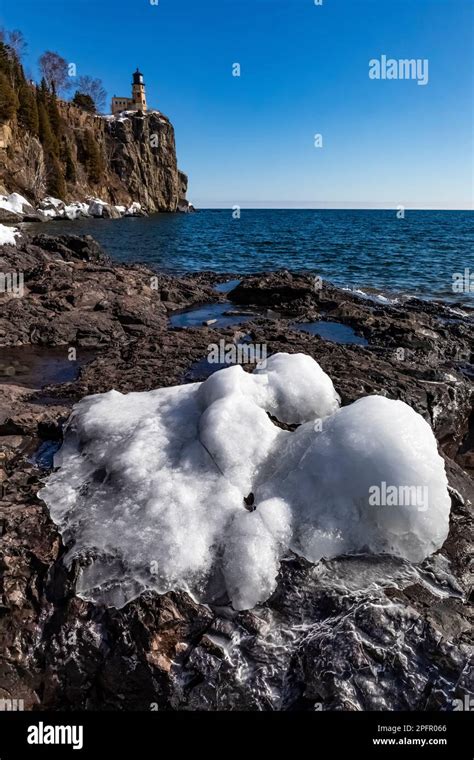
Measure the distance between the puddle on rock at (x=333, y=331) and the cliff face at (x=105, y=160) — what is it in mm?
54383

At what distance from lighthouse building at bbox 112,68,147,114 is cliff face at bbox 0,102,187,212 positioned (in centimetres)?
773

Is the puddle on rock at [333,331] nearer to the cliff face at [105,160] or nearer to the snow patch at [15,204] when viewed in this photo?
the snow patch at [15,204]

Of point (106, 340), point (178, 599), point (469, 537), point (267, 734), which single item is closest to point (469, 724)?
point (267, 734)

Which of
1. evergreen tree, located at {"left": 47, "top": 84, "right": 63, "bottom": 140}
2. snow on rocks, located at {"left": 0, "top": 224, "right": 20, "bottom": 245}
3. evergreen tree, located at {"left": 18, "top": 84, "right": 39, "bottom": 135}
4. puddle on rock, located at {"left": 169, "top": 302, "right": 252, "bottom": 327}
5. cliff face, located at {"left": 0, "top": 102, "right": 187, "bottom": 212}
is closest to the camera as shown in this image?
puddle on rock, located at {"left": 169, "top": 302, "right": 252, "bottom": 327}

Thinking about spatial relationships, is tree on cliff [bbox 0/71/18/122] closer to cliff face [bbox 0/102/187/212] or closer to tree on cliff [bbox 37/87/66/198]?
cliff face [bbox 0/102/187/212]

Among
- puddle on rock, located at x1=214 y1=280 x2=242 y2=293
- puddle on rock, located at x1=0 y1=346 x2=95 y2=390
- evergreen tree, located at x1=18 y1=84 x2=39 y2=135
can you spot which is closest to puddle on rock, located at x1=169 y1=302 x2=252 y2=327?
puddle on rock, located at x1=214 y1=280 x2=242 y2=293

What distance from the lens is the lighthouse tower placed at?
362ft

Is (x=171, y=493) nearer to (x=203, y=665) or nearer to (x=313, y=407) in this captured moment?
(x=203, y=665)

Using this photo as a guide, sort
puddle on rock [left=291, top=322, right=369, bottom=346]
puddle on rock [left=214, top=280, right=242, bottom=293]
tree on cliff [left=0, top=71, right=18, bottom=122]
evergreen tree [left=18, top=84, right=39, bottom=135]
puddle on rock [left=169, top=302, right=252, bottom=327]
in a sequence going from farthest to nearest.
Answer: evergreen tree [left=18, top=84, right=39, bottom=135] < tree on cliff [left=0, top=71, right=18, bottom=122] < puddle on rock [left=214, top=280, right=242, bottom=293] < puddle on rock [left=169, top=302, right=252, bottom=327] < puddle on rock [left=291, top=322, right=369, bottom=346]

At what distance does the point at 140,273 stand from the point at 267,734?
18341 millimetres

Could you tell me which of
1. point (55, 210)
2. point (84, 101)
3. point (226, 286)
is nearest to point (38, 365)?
point (226, 286)

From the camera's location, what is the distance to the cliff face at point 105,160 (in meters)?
60.3

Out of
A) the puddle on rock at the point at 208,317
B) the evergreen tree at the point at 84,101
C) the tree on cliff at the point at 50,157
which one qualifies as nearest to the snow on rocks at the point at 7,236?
the puddle on rock at the point at 208,317

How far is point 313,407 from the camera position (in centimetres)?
532
